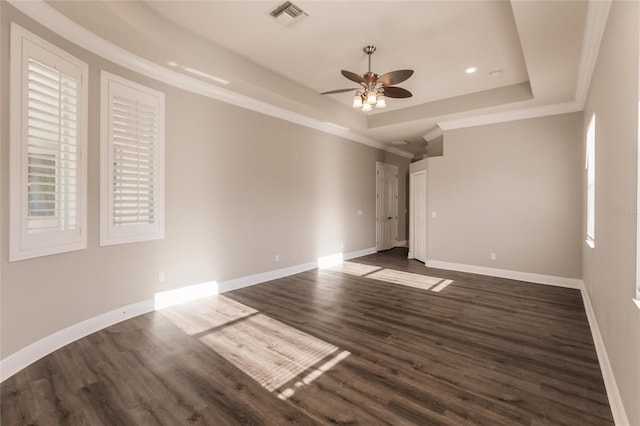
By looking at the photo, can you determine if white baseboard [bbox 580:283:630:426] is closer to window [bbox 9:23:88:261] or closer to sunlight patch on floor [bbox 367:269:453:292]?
sunlight patch on floor [bbox 367:269:453:292]

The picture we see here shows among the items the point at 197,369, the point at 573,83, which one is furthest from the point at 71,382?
the point at 573,83

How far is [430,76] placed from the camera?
15.0 feet

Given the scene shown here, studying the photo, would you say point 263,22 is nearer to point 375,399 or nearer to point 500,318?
point 375,399

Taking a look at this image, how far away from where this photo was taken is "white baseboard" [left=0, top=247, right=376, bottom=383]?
2443 millimetres

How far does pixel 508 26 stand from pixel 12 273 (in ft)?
17.1

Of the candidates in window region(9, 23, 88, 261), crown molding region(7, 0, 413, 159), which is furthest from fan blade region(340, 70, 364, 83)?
window region(9, 23, 88, 261)

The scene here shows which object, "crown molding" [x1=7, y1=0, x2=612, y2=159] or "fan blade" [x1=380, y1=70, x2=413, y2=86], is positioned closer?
"crown molding" [x1=7, y1=0, x2=612, y2=159]

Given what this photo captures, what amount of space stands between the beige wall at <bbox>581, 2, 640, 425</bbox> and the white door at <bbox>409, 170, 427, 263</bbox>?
13.7ft

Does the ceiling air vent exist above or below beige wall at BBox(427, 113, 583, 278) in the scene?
above

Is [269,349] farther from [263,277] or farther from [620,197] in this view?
[620,197]

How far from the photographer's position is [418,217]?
726cm

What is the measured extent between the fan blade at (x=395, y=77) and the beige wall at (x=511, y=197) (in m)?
3.21

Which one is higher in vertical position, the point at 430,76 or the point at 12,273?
the point at 430,76

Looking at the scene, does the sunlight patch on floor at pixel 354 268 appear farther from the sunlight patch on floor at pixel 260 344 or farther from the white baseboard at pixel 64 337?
the white baseboard at pixel 64 337
